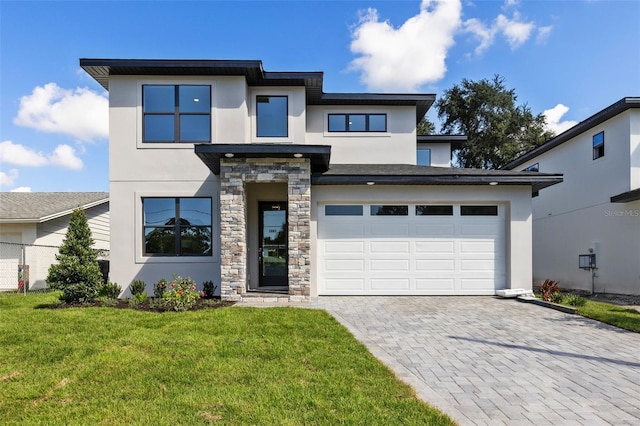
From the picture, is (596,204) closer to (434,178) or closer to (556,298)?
(556,298)

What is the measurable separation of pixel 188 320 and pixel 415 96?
396 inches

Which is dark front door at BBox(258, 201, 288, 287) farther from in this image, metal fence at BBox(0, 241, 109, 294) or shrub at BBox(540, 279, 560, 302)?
shrub at BBox(540, 279, 560, 302)

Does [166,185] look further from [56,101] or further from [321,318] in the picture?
[56,101]

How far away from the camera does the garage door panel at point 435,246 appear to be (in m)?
10.3

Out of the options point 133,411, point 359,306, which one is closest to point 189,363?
point 133,411

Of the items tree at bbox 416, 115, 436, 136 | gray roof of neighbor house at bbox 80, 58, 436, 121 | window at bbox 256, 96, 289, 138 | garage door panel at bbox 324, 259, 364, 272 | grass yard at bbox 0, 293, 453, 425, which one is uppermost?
tree at bbox 416, 115, 436, 136

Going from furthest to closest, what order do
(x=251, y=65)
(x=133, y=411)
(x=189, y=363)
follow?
(x=251, y=65), (x=189, y=363), (x=133, y=411)

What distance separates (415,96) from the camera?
12375 millimetres

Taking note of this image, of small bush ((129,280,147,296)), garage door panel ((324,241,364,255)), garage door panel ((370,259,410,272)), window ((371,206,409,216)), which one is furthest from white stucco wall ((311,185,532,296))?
small bush ((129,280,147,296))

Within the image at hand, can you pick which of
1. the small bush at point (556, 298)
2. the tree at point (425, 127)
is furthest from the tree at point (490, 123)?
the small bush at point (556, 298)

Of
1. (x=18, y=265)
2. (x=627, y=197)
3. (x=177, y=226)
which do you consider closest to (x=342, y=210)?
(x=177, y=226)

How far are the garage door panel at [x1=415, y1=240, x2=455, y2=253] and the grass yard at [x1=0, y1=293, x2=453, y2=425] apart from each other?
4626mm

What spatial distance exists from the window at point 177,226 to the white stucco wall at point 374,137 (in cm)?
469

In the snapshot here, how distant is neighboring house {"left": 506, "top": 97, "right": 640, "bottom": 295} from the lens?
1093 centimetres
